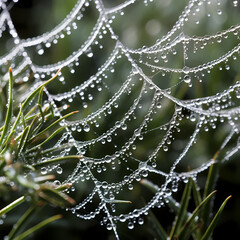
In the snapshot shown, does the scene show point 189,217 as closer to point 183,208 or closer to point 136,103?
point 183,208

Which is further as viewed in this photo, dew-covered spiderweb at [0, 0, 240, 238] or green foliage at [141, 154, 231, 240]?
dew-covered spiderweb at [0, 0, 240, 238]

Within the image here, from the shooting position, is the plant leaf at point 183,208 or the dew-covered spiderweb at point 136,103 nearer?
the plant leaf at point 183,208

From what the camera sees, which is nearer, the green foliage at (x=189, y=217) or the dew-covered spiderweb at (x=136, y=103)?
the green foliage at (x=189, y=217)

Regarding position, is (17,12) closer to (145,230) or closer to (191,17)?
(191,17)

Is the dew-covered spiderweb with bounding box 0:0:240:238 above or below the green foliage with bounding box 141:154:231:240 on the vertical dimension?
above

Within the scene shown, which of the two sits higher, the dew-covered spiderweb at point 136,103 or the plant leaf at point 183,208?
the dew-covered spiderweb at point 136,103

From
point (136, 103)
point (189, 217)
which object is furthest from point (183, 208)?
point (136, 103)

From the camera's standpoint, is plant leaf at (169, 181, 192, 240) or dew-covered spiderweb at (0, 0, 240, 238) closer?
plant leaf at (169, 181, 192, 240)

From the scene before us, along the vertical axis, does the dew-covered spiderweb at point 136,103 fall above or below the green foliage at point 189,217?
above
